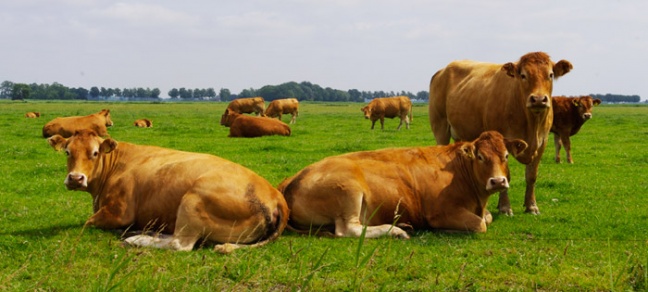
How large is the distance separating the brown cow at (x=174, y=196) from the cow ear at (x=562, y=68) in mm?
4735

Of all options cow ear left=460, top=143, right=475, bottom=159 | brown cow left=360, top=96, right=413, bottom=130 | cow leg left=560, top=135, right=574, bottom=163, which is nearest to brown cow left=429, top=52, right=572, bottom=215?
cow ear left=460, top=143, right=475, bottom=159

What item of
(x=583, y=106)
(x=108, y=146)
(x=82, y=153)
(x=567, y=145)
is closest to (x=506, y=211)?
(x=108, y=146)

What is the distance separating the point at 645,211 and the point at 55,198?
9.35m

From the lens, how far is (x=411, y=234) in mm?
7988

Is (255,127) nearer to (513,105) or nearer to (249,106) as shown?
(513,105)

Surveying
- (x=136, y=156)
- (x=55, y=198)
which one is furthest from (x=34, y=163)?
(x=136, y=156)

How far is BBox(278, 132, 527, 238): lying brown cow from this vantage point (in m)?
7.80

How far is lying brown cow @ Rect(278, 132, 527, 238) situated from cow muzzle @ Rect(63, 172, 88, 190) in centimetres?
244

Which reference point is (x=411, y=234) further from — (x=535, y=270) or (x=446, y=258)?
(x=535, y=270)

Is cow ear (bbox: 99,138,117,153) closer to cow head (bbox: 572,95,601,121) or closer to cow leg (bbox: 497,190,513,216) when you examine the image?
cow leg (bbox: 497,190,513,216)

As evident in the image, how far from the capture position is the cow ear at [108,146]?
25.8ft

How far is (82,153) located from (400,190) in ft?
12.9

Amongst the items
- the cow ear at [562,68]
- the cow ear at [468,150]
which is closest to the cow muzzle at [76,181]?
the cow ear at [468,150]

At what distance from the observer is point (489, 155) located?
801 cm
